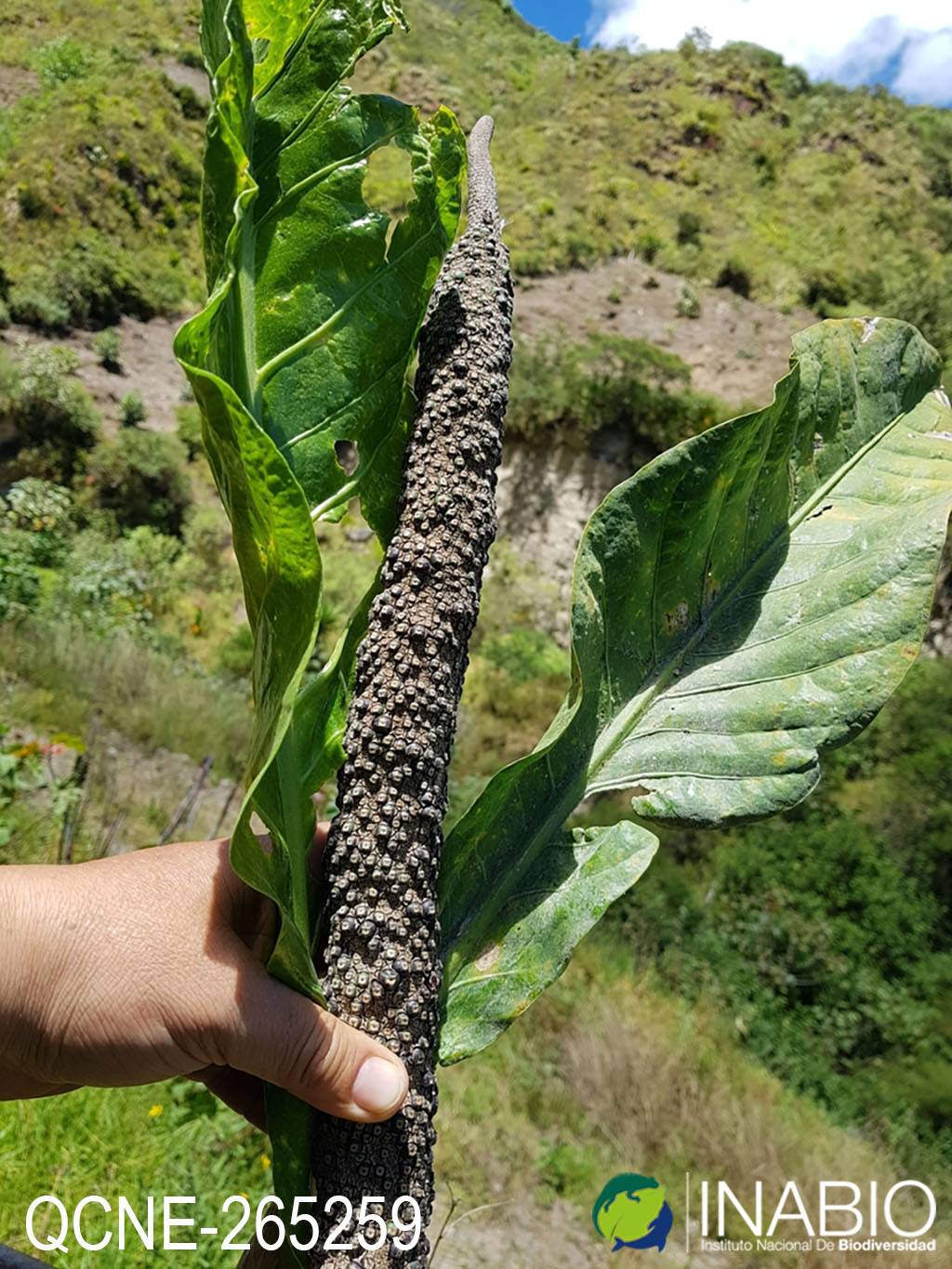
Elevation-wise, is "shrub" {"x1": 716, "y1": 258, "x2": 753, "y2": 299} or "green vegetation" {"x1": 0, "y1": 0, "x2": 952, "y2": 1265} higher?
"shrub" {"x1": 716, "y1": 258, "x2": 753, "y2": 299}

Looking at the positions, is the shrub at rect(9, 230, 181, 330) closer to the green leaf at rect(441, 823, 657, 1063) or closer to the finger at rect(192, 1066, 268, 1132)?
the finger at rect(192, 1066, 268, 1132)

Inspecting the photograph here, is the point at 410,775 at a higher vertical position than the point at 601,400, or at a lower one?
lower

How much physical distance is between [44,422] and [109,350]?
2489mm

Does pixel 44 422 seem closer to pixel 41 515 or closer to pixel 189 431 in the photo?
pixel 41 515

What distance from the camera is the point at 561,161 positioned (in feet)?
72.8

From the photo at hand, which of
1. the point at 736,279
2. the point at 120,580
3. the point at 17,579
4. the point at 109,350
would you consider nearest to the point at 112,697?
the point at 17,579

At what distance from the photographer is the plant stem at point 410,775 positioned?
0.78 meters

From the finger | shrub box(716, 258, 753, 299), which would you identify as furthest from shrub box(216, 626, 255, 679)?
shrub box(716, 258, 753, 299)

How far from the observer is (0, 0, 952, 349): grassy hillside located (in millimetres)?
14695

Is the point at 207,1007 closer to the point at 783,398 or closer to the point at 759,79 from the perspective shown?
the point at 783,398

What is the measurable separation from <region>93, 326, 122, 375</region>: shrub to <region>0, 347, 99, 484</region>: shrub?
1693mm

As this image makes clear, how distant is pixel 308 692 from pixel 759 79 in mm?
31895

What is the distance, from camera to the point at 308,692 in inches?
31.6

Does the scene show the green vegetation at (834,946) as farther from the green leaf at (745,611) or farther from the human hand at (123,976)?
the green leaf at (745,611)
